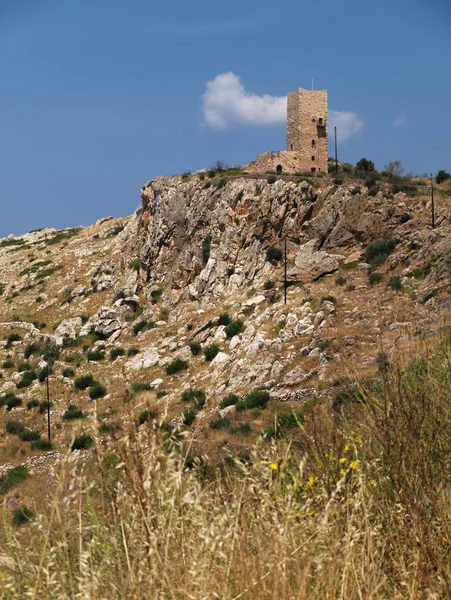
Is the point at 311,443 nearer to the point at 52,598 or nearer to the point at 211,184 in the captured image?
the point at 52,598

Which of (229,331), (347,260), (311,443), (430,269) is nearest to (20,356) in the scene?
(229,331)

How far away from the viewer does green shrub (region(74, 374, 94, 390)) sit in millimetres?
33000

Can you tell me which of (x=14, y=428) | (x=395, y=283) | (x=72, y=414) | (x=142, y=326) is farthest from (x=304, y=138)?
(x=14, y=428)

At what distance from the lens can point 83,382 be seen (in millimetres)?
33125

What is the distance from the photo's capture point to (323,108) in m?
44.1

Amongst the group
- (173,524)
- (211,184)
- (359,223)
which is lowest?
(173,524)

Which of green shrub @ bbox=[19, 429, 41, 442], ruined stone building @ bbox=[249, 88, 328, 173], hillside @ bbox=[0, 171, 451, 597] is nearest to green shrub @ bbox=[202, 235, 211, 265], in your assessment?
hillside @ bbox=[0, 171, 451, 597]

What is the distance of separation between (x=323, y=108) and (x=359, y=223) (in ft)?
46.5

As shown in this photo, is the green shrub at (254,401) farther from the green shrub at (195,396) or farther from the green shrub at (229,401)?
the green shrub at (195,396)

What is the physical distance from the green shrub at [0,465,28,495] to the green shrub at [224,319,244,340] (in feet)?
36.2

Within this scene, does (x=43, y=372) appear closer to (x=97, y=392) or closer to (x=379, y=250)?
(x=97, y=392)

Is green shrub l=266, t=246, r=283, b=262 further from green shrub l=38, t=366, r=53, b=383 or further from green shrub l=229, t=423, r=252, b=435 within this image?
green shrub l=229, t=423, r=252, b=435

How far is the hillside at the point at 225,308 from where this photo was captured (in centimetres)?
2370

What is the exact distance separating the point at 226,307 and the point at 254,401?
1176 cm
